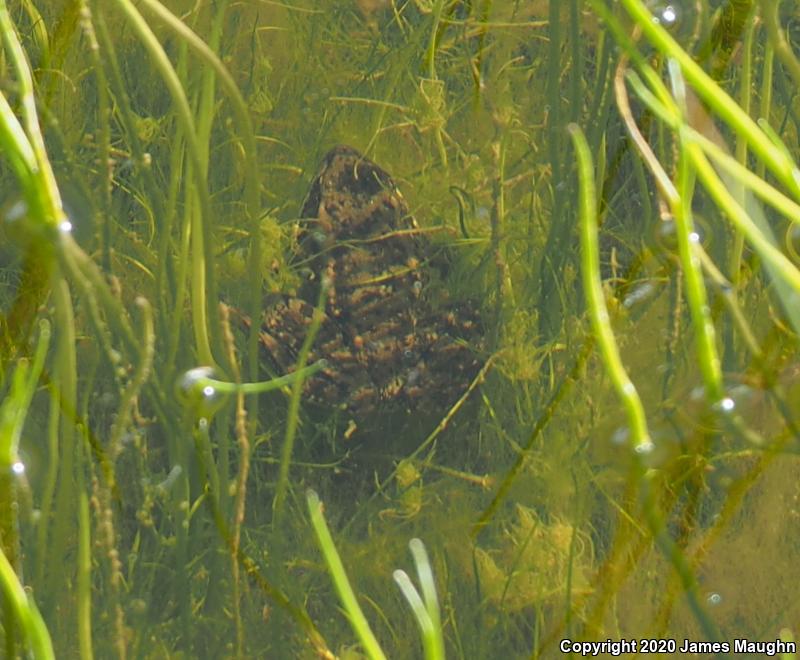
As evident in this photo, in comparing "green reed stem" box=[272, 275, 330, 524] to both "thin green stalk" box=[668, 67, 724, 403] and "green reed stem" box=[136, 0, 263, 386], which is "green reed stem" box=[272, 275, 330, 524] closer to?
"green reed stem" box=[136, 0, 263, 386]

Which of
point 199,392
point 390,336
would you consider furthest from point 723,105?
point 199,392

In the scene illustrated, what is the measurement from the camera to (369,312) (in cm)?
162

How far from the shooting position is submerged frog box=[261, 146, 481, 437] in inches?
62.8

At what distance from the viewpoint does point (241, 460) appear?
152cm

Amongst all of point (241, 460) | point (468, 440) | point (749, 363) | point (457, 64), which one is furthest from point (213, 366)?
point (749, 363)

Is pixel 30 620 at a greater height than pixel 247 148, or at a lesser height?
lesser

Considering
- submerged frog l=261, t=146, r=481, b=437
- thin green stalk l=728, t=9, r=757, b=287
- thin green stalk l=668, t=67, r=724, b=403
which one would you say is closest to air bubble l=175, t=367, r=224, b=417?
submerged frog l=261, t=146, r=481, b=437

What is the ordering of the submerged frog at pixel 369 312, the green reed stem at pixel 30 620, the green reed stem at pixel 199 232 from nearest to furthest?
the green reed stem at pixel 30 620, the green reed stem at pixel 199 232, the submerged frog at pixel 369 312

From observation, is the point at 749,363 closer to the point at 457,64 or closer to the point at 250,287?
the point at 457,64

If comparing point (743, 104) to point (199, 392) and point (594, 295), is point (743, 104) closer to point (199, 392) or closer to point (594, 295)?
point (594, 295)

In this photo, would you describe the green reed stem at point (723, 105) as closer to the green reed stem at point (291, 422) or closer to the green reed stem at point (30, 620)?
the green reed stem at point (291, 422)

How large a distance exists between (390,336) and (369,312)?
6cm

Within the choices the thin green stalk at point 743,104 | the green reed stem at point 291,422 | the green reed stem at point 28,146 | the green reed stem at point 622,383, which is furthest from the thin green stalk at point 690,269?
the green reed stem at point 28,146

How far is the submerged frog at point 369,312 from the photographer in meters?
1.59
